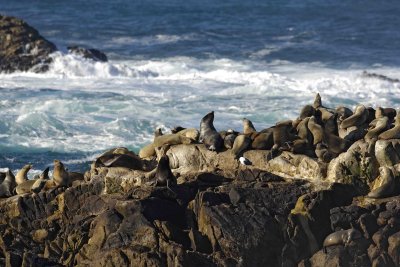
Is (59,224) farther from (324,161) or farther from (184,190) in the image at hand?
(324,161)

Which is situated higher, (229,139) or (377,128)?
(377,128)

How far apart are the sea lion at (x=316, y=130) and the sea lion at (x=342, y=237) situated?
2.38m

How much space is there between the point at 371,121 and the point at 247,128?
2.33m

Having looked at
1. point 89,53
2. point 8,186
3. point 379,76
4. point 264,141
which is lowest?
point 379,76

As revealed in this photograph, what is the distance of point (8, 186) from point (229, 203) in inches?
196

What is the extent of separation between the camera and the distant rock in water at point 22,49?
43.0 m

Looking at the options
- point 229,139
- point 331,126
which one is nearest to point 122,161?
point 229,139

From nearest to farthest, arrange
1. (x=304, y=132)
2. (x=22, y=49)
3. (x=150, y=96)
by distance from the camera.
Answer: (x=304, y=132) < (x=150, y=96) < (x=22, y=49)

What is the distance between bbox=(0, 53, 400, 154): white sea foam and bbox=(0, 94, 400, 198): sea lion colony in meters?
9.46

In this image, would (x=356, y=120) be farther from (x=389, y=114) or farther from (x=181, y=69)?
(x=181, y=69)

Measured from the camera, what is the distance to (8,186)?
2119 centimetres

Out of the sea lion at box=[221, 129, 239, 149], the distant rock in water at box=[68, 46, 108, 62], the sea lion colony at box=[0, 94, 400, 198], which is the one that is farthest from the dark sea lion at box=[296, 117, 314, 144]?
the distant rock in water at box=[68, 46, 108, 62]

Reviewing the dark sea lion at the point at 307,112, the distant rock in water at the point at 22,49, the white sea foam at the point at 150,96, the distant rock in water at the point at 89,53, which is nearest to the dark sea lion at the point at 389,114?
the dark sea lion at the point at 307,112

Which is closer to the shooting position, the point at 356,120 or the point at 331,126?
the point at 331,126
